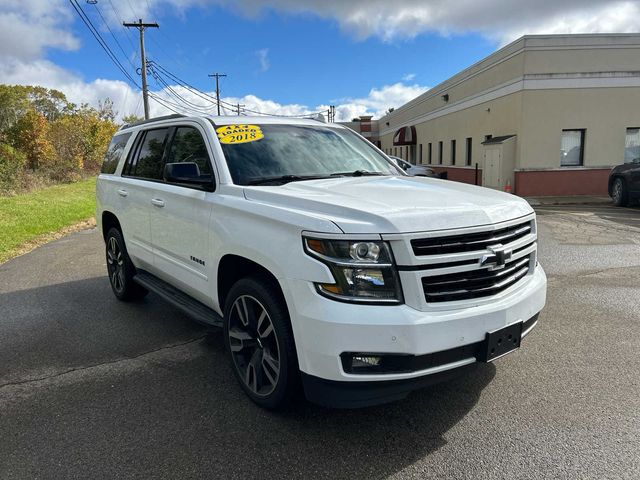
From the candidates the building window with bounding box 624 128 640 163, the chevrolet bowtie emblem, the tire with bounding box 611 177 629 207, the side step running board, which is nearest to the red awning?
the building window with bounding box 624 128 640 163

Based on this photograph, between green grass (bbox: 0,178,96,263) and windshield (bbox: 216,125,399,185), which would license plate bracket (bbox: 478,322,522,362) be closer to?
windshield (bbox: 216,125,399,185)

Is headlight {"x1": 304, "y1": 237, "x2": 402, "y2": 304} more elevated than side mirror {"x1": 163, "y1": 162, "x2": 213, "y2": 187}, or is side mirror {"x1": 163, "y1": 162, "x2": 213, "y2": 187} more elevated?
side mirror {"x1": 163, "y1": 162, "x2": 213, "y2": 187}

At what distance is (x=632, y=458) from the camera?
8.91 ft

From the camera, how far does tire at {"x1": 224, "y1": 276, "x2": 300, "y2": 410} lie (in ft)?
9.55

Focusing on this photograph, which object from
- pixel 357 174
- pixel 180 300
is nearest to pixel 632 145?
pixel 357 174

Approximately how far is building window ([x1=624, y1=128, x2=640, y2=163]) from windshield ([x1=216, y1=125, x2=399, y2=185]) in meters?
18.1

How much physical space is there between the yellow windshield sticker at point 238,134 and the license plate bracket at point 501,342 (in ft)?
7.71

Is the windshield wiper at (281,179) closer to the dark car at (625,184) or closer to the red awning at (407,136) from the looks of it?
the dark car at (625,184)

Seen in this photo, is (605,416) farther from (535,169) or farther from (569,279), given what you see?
(535,169)

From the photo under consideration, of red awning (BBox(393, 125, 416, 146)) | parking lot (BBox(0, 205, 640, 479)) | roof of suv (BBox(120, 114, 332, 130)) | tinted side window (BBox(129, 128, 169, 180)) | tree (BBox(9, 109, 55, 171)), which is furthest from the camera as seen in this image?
red awning (BBox(393, 125, 416, 146))

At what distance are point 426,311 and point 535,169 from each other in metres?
18.0

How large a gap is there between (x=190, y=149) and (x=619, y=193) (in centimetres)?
1499

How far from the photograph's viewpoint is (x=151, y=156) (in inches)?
196

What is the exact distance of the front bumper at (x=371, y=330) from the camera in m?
2.52
